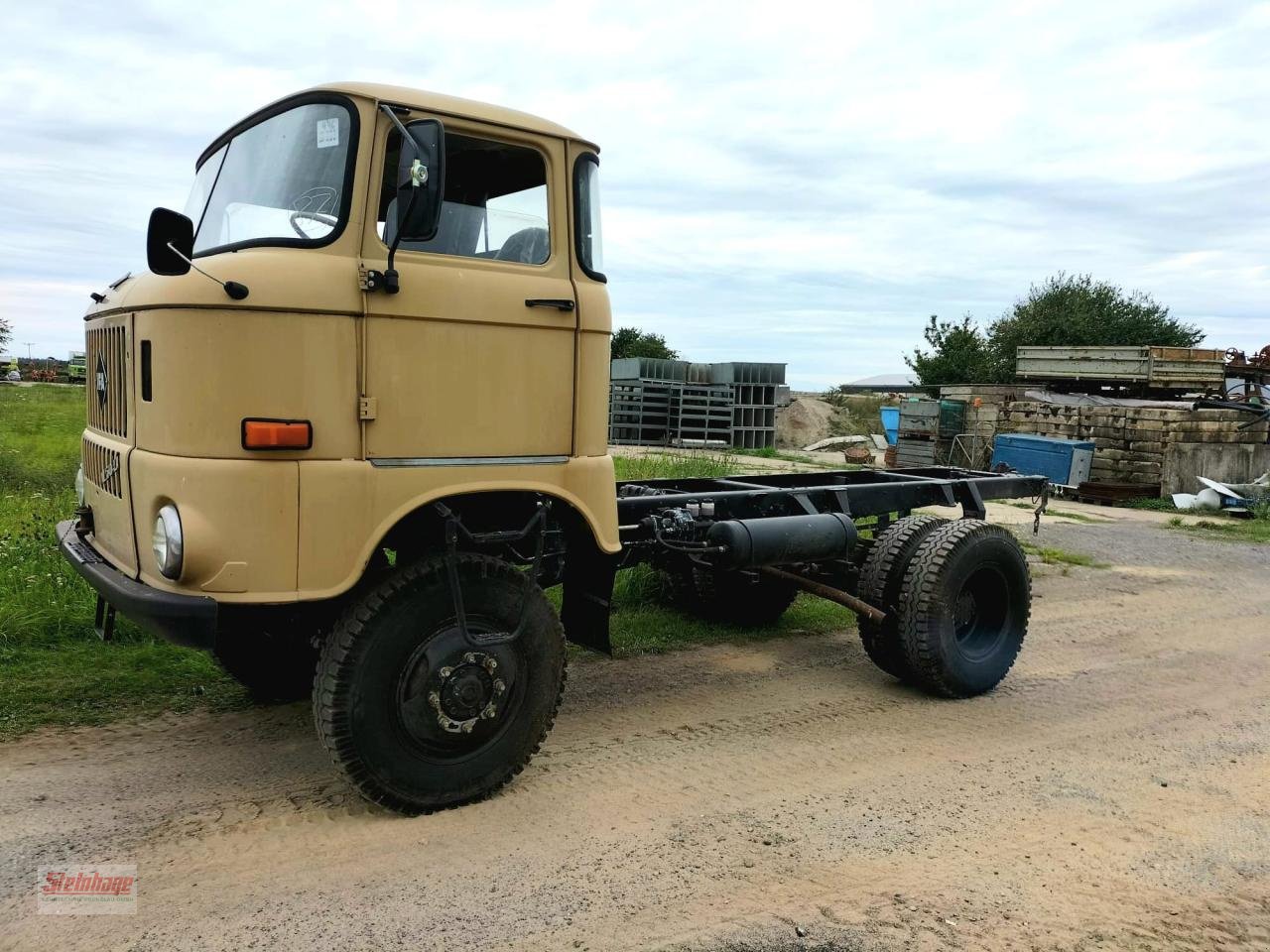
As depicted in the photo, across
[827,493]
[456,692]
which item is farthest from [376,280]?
[827,493]

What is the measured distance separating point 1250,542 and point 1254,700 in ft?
26.6

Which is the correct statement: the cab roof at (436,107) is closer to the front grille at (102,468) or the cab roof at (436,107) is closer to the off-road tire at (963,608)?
the front grille at (102,468)

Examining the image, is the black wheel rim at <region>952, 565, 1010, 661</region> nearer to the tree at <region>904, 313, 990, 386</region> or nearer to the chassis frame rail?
the chassis frame rail

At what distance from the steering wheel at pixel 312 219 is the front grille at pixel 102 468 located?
3.76 ft

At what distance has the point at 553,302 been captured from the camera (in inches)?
155

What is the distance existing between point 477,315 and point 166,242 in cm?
110

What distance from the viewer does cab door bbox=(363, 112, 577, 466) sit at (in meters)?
3.58

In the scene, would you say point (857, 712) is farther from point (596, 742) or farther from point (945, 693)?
point (596, 742)

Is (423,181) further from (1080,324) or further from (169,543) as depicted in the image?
(1080,324)

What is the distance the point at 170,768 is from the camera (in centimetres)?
411

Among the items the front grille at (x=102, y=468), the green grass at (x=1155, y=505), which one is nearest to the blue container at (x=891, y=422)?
the green grass at (x=1155, y=505)

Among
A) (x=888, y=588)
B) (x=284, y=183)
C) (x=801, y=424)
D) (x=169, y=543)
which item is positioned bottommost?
(x=888, y=588)

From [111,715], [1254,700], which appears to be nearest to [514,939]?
[111,715]

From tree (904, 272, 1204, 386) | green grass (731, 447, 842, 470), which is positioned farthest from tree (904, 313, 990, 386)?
green grass (731, 447, 842, 470)
